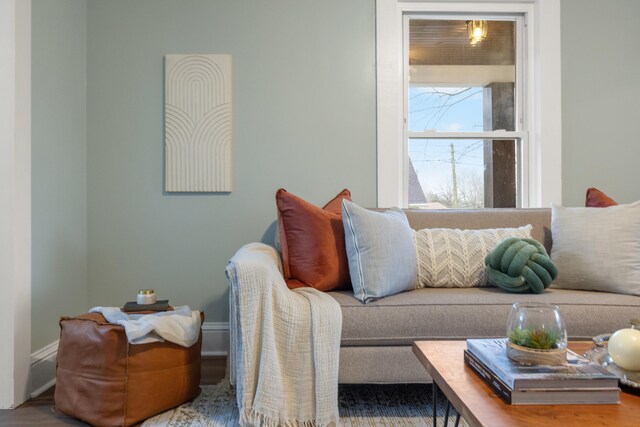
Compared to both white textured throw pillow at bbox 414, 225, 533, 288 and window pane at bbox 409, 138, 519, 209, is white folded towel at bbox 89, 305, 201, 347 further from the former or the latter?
window pane at bbox 409, 138, 519, 209

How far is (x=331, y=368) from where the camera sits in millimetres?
1748

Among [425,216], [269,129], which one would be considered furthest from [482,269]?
[269,129]

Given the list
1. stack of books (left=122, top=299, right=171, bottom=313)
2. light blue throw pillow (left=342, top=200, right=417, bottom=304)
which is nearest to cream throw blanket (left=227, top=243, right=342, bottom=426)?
light blue throw pillow (left=342, top=200, right=417, bottom=304)

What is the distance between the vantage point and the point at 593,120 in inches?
113

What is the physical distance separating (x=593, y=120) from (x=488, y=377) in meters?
2.42

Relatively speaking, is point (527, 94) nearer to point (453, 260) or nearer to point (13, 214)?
point (453, 260)

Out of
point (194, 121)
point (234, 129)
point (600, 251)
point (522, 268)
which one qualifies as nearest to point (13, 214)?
point (194, 121)

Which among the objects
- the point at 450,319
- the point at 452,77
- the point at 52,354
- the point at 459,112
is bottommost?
the point at 52,354

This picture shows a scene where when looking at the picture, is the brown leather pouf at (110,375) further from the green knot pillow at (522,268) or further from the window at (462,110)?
the window at (462,110)

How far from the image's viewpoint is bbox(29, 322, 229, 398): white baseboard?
216cm

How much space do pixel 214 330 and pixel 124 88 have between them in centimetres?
156

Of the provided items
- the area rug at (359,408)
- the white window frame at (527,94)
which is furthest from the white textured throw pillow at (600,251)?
the area rug at (359,408)

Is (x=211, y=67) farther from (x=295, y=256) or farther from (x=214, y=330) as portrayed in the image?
(x=214, y=330)

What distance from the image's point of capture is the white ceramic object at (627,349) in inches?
43.1
